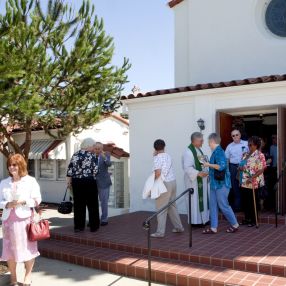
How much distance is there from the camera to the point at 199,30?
11383 millimetres

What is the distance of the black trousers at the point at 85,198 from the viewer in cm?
747

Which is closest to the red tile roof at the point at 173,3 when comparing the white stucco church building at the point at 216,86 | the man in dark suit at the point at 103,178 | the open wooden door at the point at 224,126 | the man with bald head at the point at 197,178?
the white stucco church building at the point at 216,86

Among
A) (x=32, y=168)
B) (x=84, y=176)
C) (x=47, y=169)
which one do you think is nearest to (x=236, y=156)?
(x=84, y=176)

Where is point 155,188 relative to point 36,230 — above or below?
above

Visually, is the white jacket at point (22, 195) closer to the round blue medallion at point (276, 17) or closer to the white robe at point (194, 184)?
the white robe at point (194, 184)

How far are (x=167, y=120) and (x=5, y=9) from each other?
6187mm

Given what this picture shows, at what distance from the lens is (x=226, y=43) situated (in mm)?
10867

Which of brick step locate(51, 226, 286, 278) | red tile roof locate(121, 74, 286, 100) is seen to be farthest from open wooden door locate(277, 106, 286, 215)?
brick step locate(51, 226, 286, 278)

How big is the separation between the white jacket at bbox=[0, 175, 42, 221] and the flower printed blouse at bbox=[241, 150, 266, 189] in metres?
3.88

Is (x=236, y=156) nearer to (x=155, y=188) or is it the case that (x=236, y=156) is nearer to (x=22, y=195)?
(x=155, y=188)

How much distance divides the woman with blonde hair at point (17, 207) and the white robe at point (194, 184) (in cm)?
291

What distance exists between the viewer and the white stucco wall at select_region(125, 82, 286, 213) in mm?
8453

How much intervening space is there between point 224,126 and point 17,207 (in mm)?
5640

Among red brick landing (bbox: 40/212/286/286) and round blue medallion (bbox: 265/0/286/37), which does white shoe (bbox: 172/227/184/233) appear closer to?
red brick landing (bbox: 40/212/286/286)
